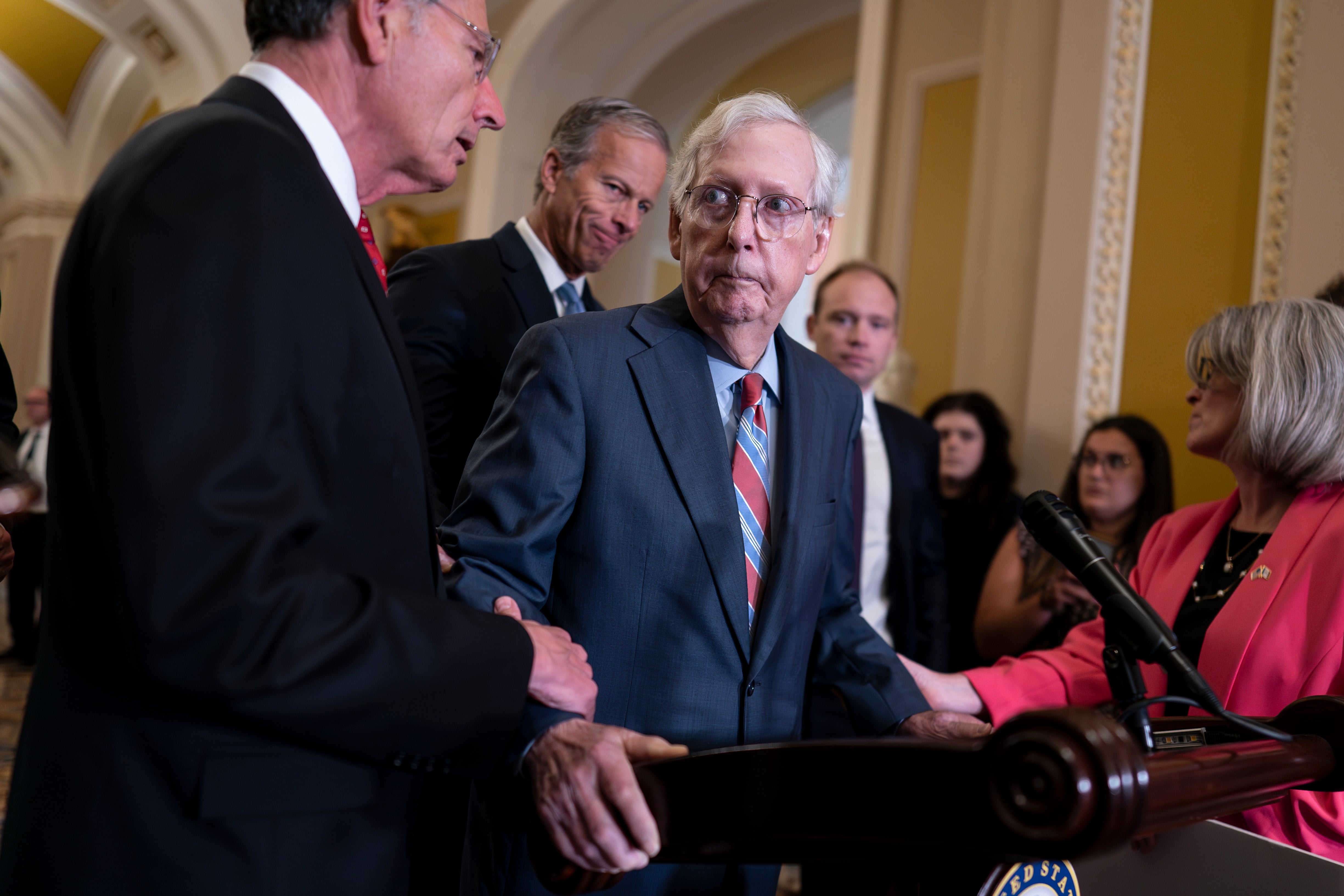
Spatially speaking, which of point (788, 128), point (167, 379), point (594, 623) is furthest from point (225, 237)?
point (788, 128)

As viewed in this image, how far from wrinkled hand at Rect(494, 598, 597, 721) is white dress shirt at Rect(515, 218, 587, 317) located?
4.54ft

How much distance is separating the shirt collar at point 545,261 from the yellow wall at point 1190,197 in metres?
2.36

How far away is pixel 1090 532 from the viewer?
321 centimetres

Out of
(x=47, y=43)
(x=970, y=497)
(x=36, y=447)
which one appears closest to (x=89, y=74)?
(x=47, y=43)

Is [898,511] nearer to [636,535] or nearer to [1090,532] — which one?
[1090,532]

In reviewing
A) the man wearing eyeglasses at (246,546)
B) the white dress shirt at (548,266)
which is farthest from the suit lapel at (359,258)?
the white dress shirt at (548,266)

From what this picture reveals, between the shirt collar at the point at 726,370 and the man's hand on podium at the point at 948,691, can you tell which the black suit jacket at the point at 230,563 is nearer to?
the shirt collar at the point at 726,370

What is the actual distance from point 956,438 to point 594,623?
294 cm

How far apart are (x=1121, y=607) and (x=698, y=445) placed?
590 millimetres

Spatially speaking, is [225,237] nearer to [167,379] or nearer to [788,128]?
[167,379]

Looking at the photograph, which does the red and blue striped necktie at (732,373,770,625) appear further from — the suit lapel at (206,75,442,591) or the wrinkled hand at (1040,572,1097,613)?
the wrinkled hand at (1040,572,1097,613)

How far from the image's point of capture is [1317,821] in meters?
1.65

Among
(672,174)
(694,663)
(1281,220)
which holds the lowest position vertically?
(694,663)

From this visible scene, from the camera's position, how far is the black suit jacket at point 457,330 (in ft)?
6.91
